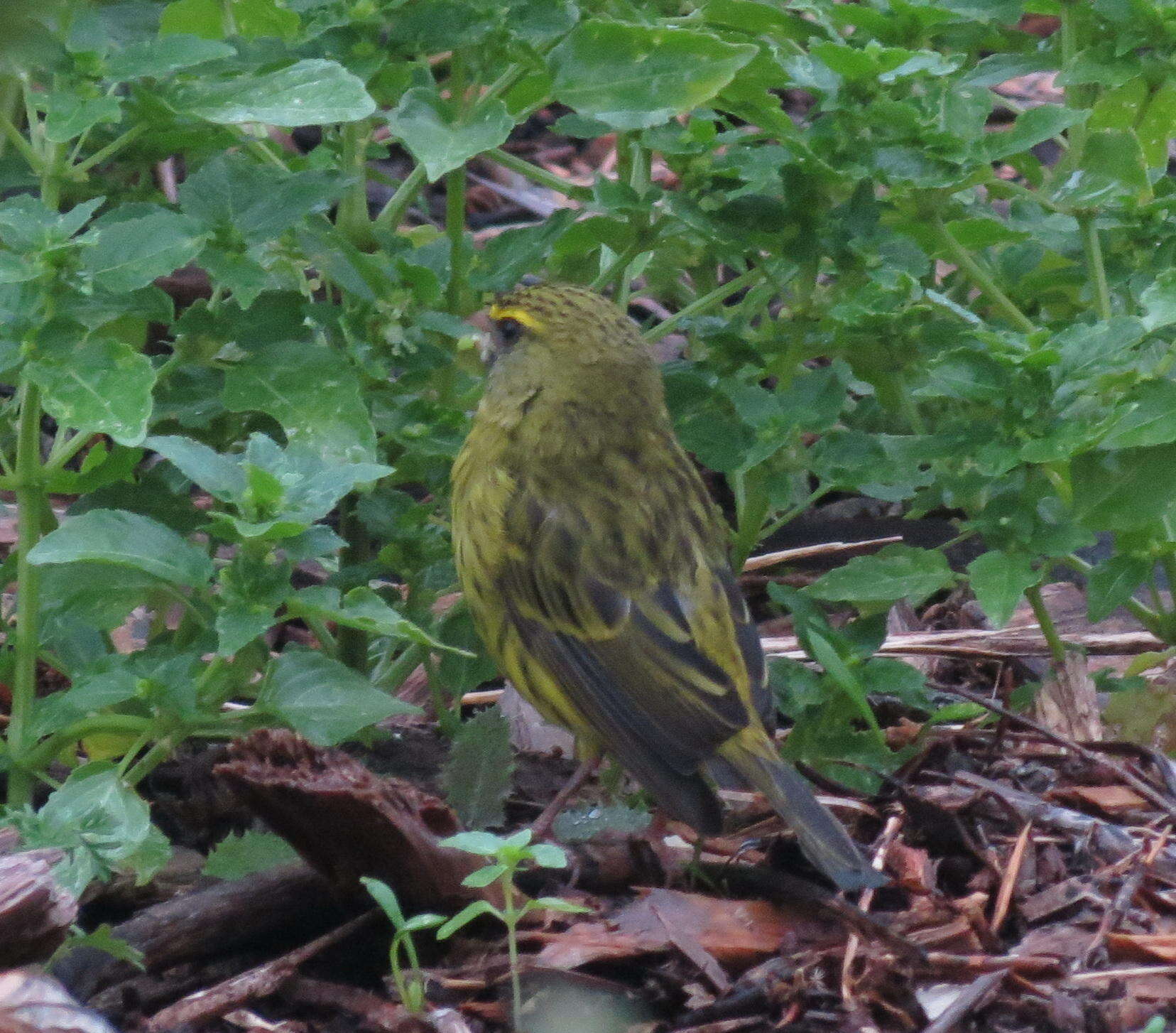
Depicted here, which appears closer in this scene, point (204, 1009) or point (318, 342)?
point (204, 1009)

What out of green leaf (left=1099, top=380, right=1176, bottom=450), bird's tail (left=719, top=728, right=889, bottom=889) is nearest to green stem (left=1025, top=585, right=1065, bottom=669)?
green leaf (left=1099, top=380, right=1176, bottom=450)

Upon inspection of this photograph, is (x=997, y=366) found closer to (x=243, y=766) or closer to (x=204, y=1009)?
(x=243, y=766)

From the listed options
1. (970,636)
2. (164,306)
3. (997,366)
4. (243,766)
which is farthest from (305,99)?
(970,636)

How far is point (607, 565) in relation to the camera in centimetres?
415

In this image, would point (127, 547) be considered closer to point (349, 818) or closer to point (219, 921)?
point (349, 818)

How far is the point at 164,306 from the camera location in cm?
341

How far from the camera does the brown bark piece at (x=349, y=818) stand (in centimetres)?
311

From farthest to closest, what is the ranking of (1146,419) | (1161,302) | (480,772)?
(480,772), (1146,419), (1161,302)

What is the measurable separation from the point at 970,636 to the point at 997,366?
1.43m

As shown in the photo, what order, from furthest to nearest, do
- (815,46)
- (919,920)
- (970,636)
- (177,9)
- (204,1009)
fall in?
(970,636), (177,9), (815,46), (919,920), (204,1009)

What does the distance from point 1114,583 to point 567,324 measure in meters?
1.52

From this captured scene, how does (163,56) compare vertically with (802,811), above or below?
above

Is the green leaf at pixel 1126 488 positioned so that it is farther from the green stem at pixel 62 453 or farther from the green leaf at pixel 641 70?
the green stem at pixel 62 453

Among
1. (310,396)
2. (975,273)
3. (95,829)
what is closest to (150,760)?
(95,829)
